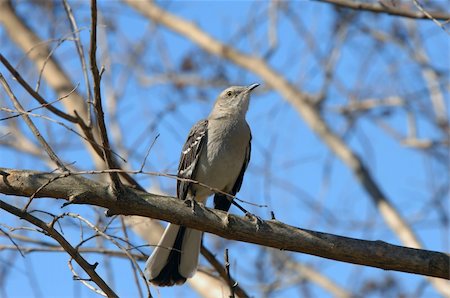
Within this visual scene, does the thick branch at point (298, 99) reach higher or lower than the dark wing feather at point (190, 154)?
higher

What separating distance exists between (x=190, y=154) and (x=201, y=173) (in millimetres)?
212

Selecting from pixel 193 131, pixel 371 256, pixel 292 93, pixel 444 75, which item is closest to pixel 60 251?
pixel 193 131

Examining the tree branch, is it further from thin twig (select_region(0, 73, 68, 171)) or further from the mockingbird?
the mockingbird

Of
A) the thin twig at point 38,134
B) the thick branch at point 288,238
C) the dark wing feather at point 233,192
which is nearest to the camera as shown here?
the thin twig at point 38,134

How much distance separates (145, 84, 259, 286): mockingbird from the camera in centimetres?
586

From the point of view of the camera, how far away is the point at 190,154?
251 inches

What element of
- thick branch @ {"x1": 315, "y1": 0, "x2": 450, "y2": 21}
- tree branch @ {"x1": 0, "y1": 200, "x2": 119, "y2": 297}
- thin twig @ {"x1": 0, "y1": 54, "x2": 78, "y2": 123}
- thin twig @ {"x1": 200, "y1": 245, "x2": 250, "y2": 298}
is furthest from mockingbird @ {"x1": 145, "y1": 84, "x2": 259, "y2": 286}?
tree branch @ {"x1": 0, "y1": 200, "x2": 119, "y2": 297}

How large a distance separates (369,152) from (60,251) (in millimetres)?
5777

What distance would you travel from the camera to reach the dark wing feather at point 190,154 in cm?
622

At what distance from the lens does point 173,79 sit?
38.4 ft

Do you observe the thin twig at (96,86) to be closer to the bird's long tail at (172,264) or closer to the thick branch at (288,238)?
the thick branch at (288,238)

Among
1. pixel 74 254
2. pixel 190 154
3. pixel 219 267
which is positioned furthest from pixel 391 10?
pixel 74 254

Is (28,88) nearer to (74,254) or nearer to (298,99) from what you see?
(74,254)

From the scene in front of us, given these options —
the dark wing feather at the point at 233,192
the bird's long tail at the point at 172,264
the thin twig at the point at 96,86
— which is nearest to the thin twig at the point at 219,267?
the bird's long tail at the point at 172,264
